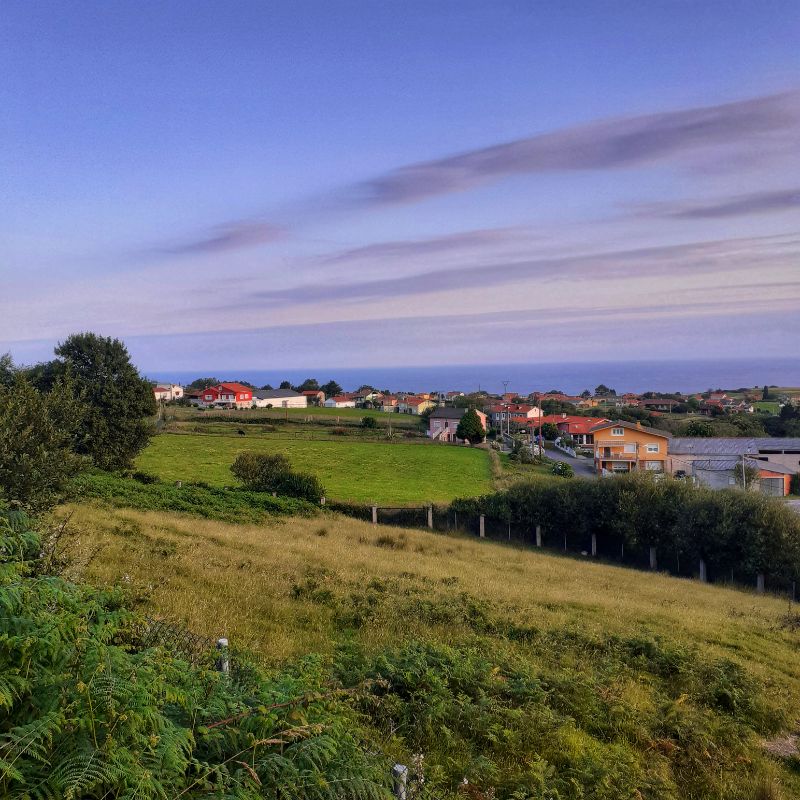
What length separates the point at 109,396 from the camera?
3656 centimetres

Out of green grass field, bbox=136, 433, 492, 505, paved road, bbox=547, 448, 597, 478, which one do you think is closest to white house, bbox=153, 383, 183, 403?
green grass field, bbox=136, 433, 492, 505

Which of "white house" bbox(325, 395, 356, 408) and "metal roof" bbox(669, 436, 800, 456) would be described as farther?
"white house" bbox(325, 395, 356, 408)

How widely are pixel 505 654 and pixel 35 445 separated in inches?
472

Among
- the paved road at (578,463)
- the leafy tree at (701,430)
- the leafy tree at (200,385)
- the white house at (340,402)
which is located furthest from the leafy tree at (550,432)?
the leafy tree at (200,385)

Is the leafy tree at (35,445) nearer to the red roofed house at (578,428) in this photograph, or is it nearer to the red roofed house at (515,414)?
the red roofed house at (578,428)

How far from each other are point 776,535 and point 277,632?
922 inches

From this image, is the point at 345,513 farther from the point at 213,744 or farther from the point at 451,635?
the point at 213,744

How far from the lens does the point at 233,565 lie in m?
14.9

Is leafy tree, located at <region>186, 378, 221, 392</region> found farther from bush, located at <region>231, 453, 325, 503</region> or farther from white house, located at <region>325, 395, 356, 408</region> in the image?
bush, located at <region>231, 453, 325, 503</region>

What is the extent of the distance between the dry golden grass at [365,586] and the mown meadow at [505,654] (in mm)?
79

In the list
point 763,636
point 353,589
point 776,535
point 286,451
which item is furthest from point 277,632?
point 286,451

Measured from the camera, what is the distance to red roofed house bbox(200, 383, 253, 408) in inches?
4578

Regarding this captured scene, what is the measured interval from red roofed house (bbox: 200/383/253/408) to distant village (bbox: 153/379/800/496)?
0.65 ft

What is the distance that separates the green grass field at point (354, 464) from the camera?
4044 centimetres
